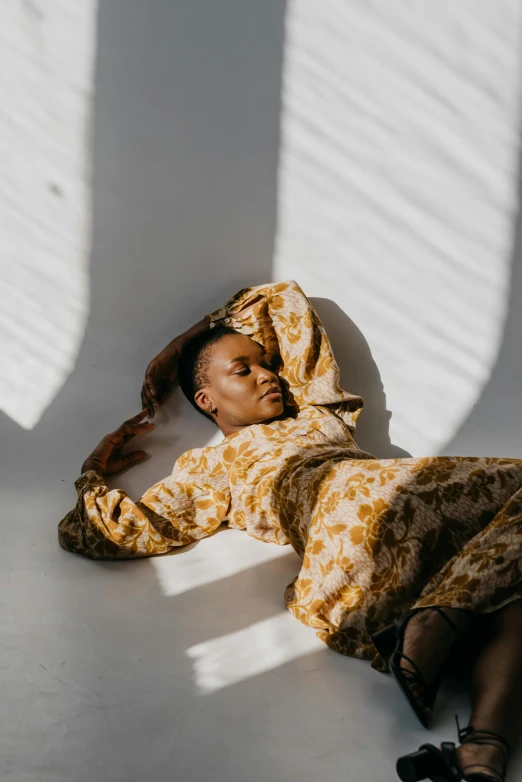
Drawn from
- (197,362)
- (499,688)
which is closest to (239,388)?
(197,362)

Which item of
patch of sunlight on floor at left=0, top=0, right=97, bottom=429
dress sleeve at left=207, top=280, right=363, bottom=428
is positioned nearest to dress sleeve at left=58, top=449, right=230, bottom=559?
dress sleeve at left=207, top=280, right=363, bottom=428

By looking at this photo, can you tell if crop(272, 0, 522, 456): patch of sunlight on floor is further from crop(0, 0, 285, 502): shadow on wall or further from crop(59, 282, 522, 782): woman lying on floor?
crop(59, 282, 522, 782): woman lying on floor

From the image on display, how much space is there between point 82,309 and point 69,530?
0.83 metres

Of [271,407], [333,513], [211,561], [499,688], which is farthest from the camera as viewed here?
[271,407]

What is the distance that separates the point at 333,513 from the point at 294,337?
824 millimetres

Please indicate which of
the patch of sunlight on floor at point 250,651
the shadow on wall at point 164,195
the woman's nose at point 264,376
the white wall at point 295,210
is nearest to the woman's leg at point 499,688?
the patch of sunlight on floor at point 250,651

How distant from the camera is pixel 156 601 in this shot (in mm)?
1962

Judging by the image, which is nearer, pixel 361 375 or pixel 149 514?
pixel 149 514

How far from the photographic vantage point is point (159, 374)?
262 centimetres

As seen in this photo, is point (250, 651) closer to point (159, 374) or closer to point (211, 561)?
point (211, 561)

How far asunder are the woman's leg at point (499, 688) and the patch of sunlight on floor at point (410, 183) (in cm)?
118

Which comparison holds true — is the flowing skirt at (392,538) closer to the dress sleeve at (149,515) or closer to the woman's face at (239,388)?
the dress sleeve at (149,515)

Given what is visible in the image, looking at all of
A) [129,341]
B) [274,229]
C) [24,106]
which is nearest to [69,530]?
[129,341]

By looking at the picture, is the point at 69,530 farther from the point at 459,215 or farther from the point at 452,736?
the point at 459,215
